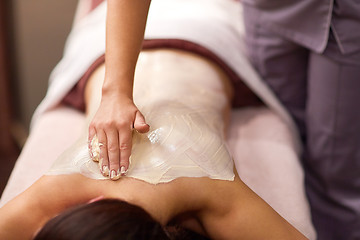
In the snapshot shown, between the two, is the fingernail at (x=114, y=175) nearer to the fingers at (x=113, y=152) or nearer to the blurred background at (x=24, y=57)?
the fingers at (x=113, y=152)

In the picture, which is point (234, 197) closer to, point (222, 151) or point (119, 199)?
point (222, 151)

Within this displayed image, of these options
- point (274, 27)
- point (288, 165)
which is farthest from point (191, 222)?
point (274, 27)

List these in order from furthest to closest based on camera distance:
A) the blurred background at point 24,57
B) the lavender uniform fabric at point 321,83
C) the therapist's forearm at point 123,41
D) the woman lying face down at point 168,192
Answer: the blurred background at point 24,57
the lavender uniform fabric at point 321,83
the therapist's forearm at point 123,41
the woman lying face down at point 168,192

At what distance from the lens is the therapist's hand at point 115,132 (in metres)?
1.02

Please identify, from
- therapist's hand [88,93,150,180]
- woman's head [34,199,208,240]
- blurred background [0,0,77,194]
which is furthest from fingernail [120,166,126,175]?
blurred background [0,0,77,194]

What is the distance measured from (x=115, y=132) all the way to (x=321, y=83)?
2.49ft

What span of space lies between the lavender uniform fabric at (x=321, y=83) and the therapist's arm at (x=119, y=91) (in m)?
0.55

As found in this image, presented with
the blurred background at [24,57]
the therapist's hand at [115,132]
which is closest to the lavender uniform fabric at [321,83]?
the therapist's hand at [115,132]

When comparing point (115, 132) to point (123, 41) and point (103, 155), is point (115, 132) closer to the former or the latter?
point (103, 155)

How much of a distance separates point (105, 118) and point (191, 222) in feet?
1.01

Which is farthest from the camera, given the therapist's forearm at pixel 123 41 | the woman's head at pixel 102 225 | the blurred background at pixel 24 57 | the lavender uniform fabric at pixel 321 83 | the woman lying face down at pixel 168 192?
the blurred background at pixel 24 57

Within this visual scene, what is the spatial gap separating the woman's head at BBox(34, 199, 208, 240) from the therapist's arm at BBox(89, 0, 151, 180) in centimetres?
16

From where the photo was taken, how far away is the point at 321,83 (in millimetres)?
1511

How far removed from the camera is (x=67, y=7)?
2.72 metres
